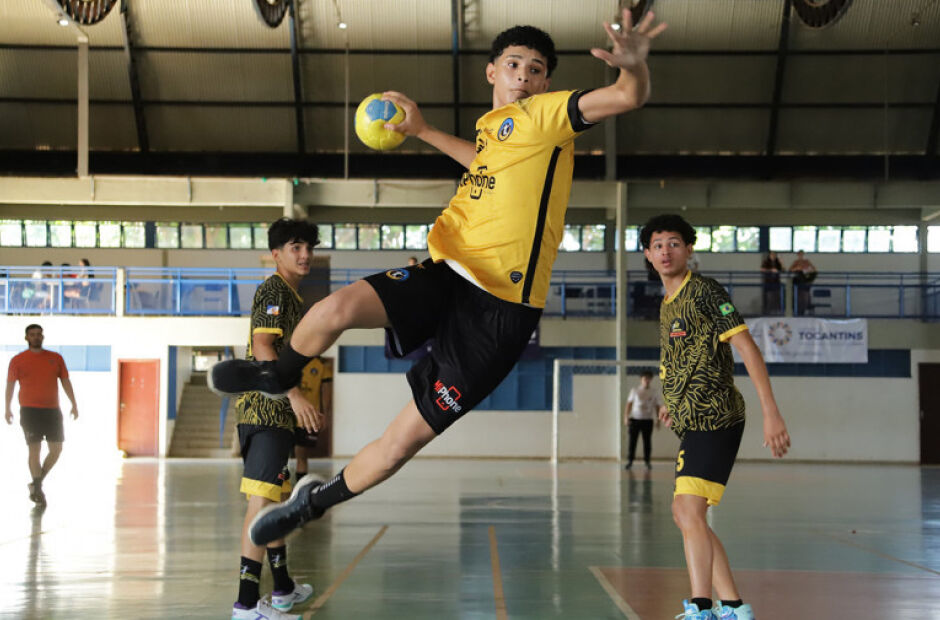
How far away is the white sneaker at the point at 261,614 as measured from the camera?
17.9ft

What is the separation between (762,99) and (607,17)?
5.36m

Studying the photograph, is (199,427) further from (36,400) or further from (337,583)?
(337,583)

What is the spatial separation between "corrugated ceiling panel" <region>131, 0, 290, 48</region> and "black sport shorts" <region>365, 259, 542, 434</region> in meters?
24.2

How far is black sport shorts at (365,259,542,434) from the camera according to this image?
13.0ft

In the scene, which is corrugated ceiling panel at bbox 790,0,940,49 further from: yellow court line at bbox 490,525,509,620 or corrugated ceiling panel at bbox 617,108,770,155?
yellow court line at bbox 490,525,509,620

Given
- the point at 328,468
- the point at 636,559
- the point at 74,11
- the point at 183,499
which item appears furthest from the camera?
the point at 328,468

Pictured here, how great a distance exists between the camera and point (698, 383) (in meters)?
5.17

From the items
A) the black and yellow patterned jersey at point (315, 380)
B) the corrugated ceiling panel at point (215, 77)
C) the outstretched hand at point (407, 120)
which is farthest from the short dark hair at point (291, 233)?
the corrugated ceiling panel at point (215, 77)

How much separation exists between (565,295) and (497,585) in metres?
19.8

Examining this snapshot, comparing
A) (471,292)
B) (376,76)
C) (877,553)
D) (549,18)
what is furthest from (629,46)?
(376,76)

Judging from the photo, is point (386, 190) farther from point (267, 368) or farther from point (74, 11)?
point (267, 368)

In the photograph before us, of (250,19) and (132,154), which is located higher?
(250,19)

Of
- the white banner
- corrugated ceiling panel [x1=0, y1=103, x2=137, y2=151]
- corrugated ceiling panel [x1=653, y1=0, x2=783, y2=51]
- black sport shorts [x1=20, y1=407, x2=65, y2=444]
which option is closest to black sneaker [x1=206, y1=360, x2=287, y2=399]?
black sport shorts [x1=20, y1=407, x2=65, y2=444]

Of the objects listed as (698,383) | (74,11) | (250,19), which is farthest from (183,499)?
(250,19)
